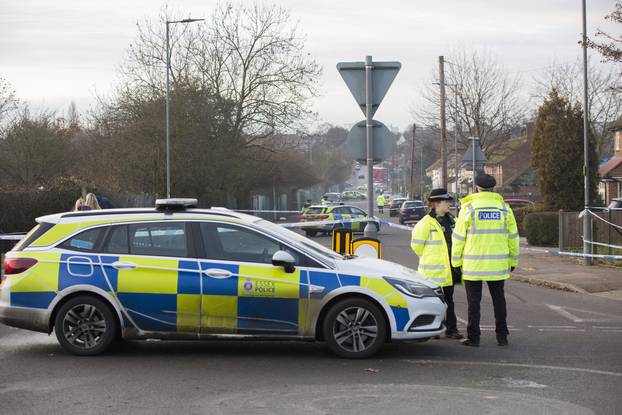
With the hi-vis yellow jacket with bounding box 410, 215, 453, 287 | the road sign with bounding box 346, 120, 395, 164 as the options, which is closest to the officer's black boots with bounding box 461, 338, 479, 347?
the hi-vis yellow jacket with bounding box 410, 215, 453, 287

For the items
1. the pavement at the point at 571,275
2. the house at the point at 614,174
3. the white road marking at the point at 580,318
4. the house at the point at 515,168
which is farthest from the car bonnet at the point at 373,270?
the house at the point at 515,168

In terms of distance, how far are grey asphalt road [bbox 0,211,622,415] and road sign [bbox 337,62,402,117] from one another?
377 centimetres

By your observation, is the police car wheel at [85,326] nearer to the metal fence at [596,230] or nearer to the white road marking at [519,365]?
the white road marking at [519,365]

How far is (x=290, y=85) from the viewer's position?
47.5 metres

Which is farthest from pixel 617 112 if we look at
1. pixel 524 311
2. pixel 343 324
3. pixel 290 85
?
pixel 343 324

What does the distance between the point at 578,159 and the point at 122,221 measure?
22025 mm

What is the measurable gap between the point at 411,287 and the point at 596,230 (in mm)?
14606

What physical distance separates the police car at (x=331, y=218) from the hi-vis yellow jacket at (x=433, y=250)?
24.0 meters

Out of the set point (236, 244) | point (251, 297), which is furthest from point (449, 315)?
point (236, 244)

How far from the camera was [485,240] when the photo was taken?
917 centimetres

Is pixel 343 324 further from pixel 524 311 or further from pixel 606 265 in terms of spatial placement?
pixel 606 265

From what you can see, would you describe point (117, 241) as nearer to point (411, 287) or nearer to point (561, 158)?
point (411, 287)

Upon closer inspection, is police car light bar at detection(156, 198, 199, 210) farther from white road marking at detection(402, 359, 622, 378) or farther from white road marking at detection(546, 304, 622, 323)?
white road marking at detection(546, 304, 622, 323)

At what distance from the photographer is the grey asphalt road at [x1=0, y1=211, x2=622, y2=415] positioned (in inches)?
260
